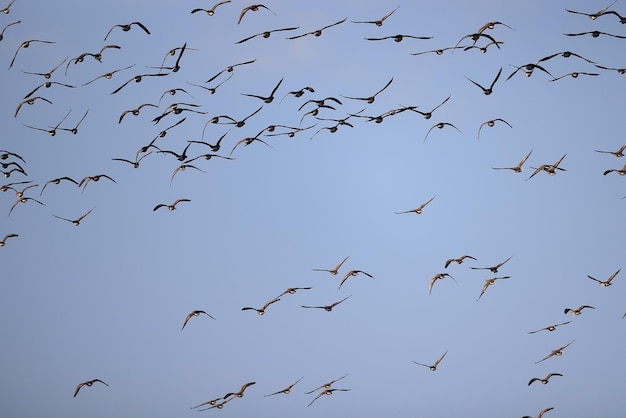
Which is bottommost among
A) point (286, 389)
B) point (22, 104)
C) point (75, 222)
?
point (286, 389)

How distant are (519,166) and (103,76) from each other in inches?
808

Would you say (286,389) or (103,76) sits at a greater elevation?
(103,76)

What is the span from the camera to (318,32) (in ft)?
227

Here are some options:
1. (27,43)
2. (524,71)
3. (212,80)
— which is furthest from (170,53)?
(524,71)

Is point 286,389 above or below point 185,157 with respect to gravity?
below

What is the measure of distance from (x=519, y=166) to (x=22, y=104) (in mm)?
25324

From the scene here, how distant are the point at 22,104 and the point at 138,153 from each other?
22.9ft

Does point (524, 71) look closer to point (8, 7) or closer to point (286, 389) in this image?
point (286, 389)

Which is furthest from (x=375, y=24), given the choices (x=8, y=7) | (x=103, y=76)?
(x=8, y=7)

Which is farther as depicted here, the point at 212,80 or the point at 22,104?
the point at 22,104

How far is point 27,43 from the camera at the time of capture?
7350cm

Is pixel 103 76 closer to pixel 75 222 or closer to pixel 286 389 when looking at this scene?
pixel 75 222

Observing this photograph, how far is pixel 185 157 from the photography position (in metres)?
73.1

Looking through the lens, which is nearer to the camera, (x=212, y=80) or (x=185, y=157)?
(x=212, y=80)
